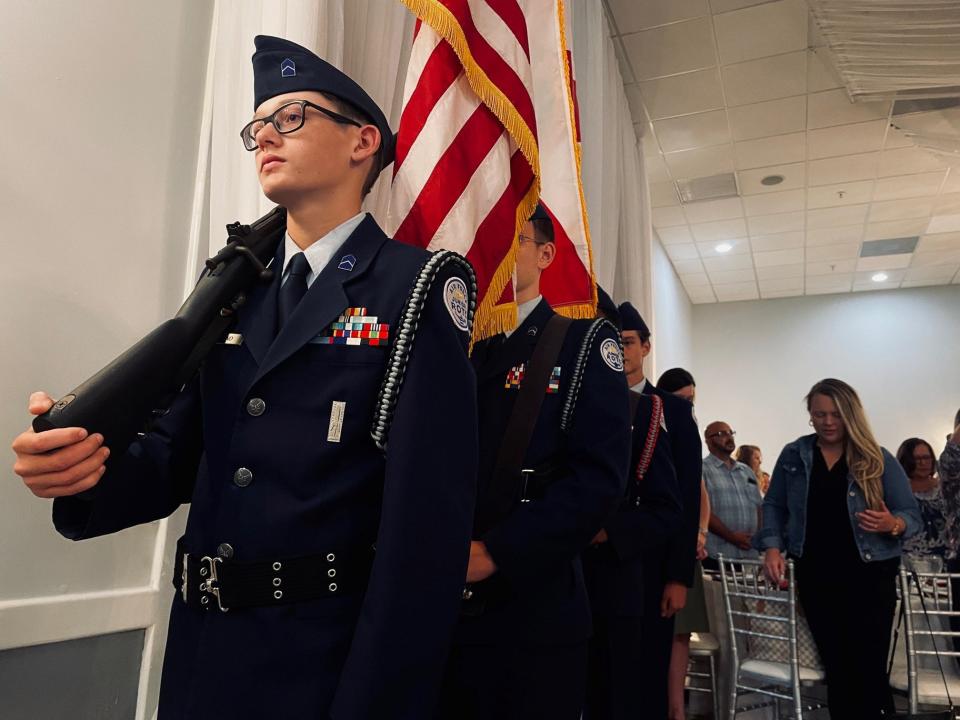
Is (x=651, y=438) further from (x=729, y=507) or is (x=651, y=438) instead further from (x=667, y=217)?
(x=667, y=217)

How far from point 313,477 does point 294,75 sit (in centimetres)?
59

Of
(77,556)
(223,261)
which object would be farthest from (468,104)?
(77,556)

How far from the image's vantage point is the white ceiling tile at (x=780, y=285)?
30.8ft

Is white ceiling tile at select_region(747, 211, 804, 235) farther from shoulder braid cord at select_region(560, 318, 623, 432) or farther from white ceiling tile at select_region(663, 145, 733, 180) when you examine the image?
shoulder braid cord at select_region(560, 318, 623, 432)

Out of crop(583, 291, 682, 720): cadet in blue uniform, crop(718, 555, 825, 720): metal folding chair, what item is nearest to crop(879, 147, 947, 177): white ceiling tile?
crop(718, 555, 825, 720): metal folding chair

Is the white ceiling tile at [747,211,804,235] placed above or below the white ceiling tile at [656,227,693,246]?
above

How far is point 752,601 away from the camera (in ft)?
10.6

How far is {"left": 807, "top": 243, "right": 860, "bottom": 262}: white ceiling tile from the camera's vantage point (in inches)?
320

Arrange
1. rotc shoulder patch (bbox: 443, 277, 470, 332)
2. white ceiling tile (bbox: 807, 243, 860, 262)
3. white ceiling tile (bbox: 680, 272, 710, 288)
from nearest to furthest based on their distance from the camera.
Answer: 1. rotc shoulder patch (bbox: 443, 277, 470, 332)
2. white ceiling tile (bbox: 807, 243, 860, 262)
3. white ceiling tile (bbox: 680, 272, 710, 288)

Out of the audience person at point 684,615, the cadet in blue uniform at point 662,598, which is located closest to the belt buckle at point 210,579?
the cadet in blue uniform at point 662,598

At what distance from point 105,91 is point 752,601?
310cm

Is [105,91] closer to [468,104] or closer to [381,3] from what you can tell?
[468,104]

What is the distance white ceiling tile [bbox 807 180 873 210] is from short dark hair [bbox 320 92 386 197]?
645 centimetres

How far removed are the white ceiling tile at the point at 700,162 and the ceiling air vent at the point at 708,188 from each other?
0.10 m
